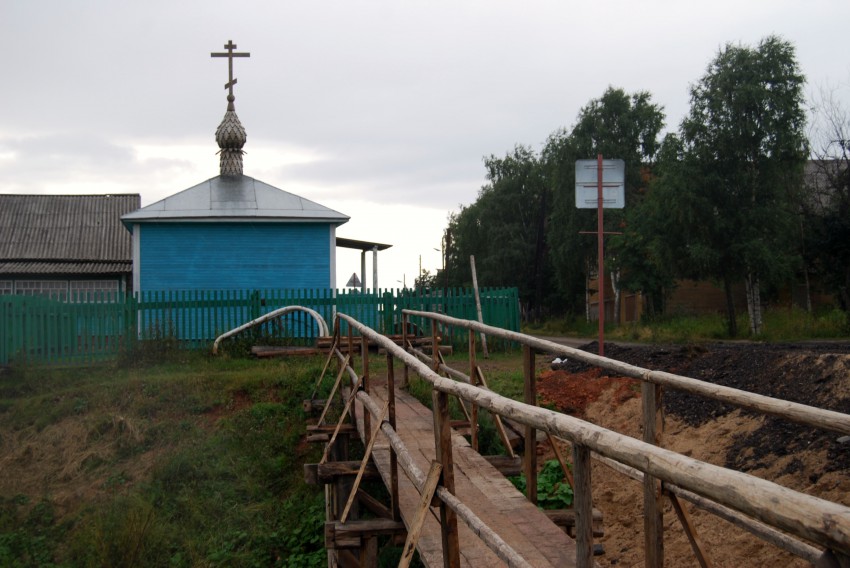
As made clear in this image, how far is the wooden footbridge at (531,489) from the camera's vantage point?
1.78 metres

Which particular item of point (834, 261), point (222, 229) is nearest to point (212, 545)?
point (222, 229)

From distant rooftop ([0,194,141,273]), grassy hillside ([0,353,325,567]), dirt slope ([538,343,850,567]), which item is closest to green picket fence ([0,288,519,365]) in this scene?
grassy hillside ([0,353,325,567])

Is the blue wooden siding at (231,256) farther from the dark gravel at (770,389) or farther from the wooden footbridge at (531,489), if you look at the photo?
the wooden footbridge at (531,489)

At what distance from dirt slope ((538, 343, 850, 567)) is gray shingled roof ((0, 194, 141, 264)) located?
70.0ft

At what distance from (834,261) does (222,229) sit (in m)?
16.7

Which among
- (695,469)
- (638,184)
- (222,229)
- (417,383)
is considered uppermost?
(638,184)

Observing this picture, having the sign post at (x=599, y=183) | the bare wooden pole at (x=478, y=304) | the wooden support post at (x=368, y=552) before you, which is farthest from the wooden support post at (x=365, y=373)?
the bare wooden pole at (x=478, y=304)

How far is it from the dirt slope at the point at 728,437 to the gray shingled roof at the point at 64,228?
21.3 meters

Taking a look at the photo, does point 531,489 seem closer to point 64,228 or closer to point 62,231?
point 62,231

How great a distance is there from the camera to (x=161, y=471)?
1028 centimetres

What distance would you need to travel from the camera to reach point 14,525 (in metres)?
9.89

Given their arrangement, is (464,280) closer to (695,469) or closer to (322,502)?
(322,502)

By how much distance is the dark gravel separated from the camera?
6.49 metres

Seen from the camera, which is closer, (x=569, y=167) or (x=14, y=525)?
(x=14, y=525)
